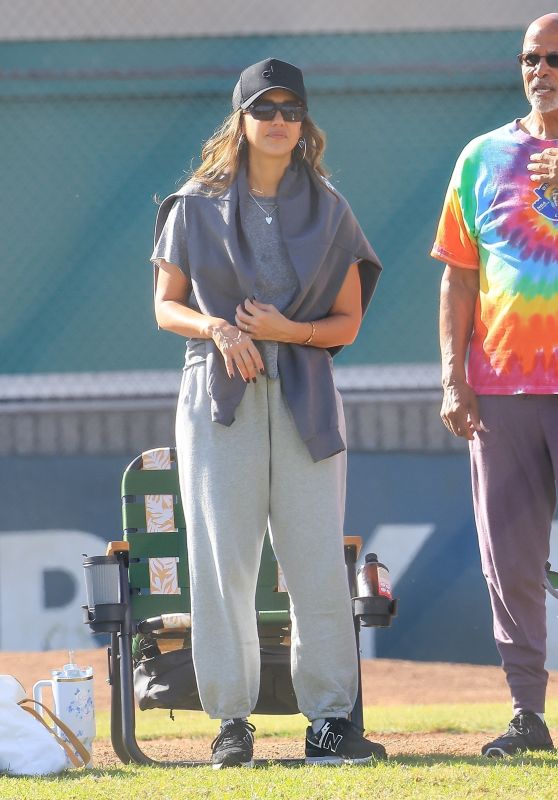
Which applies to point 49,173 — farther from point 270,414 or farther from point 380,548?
point 270,414

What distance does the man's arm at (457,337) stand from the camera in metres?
4.14

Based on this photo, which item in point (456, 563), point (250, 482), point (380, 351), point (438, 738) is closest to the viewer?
point (250, 482)

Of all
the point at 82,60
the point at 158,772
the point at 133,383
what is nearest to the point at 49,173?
the point at 82,60

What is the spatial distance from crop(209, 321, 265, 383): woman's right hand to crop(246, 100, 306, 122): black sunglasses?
564 millimetres

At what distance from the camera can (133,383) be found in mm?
7840

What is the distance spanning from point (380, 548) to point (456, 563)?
1.24ft

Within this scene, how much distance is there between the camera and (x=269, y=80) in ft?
12.9

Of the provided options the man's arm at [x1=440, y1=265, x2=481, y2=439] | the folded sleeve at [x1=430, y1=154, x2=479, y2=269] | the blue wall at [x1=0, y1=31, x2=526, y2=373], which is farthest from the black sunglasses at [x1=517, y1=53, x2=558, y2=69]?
the blue wall at [x1=0, y1=31, x2=526, y2=373]

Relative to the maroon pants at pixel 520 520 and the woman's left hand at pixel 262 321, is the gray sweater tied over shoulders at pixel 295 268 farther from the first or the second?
the maroon pants at pixel 520 520

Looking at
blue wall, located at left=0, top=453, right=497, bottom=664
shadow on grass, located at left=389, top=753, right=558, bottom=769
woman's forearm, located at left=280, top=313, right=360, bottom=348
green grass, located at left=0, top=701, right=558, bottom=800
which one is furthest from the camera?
blue wall, located at left=0, top=453, right=497, bottom=664

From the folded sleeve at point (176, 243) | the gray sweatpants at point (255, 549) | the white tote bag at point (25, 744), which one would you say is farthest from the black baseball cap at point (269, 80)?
the white tote bag at point (25, 744)

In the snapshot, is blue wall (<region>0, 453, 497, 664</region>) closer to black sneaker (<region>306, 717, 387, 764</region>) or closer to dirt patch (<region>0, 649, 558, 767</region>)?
dirt patch (<region>0, 649, 558, 767</region>)

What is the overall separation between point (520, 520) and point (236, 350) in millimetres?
932

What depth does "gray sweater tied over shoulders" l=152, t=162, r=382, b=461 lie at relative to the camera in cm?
389
